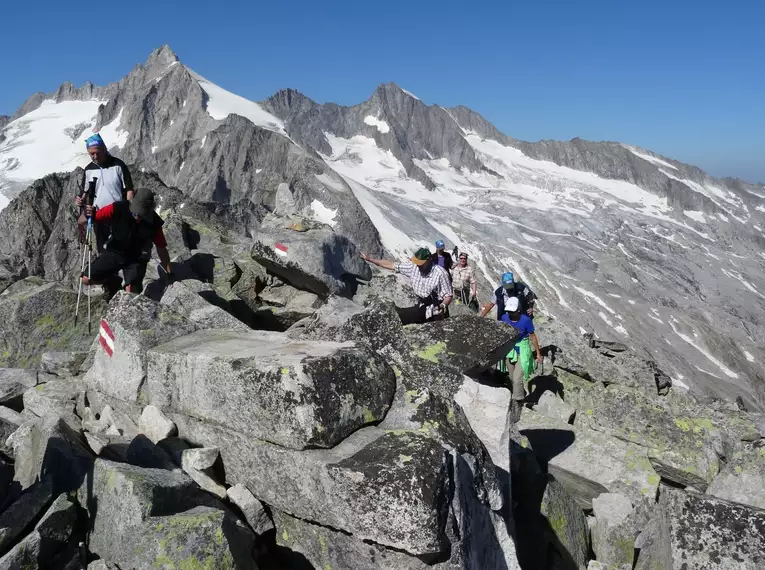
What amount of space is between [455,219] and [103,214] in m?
179

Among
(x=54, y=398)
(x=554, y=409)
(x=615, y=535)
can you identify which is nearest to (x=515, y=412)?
(x=554, y=409)

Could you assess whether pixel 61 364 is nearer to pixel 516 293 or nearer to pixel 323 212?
pixel 516 293

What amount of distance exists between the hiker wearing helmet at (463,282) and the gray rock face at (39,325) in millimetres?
12185

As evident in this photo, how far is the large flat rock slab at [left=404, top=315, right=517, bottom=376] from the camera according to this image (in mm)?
8141

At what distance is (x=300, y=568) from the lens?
19.0 ft

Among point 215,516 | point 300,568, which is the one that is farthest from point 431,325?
point 215,516

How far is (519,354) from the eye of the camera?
12211 mm

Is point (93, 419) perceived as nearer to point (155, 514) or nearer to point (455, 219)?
point (155, 514)

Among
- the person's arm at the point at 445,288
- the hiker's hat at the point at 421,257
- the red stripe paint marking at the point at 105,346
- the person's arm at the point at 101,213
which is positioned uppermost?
the person's arm at the point at 101,213

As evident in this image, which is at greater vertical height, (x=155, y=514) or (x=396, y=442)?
(x=396, y=442)

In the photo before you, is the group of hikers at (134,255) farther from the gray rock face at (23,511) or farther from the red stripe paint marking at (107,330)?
the gray rock face at (23,511)

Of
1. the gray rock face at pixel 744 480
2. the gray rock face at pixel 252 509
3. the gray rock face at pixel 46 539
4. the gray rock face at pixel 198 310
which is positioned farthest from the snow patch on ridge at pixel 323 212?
the gray rock face at pixel 46 539

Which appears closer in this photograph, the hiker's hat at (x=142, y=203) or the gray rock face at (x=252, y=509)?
the gray rock face at (x=252, y=509)

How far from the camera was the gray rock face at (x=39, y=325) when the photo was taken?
1114 cm
